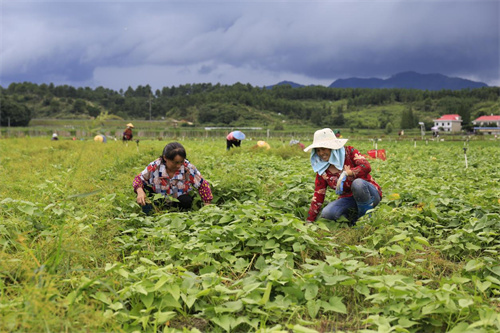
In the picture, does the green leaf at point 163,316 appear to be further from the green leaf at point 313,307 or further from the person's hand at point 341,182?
the person's hand at point 341,182

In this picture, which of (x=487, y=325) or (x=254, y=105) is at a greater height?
(x=254, y=105)

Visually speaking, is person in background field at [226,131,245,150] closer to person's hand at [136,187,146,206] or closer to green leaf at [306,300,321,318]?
person's hand at [136,187,146,206]

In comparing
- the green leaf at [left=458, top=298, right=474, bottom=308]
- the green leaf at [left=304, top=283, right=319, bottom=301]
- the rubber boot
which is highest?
the rubber boot

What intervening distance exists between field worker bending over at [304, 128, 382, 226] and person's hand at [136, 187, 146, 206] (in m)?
1.78

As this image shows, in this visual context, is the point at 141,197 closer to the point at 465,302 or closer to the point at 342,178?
the point at 342,178

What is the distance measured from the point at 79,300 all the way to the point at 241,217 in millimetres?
1615

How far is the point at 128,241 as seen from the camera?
11.7 ft

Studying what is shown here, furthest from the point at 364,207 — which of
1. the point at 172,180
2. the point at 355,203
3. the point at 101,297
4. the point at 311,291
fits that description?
the point at 101,297

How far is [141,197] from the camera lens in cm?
443

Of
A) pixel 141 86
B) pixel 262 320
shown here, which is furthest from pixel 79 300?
pixel 141 86

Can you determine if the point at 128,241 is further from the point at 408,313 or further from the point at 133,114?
the point at 133,114

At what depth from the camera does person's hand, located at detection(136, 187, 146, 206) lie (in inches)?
174

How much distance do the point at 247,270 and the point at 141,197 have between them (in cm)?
174

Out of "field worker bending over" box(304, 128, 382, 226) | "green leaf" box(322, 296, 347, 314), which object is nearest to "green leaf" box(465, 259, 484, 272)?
"green leaf" box(322, 296, 347, 314)
